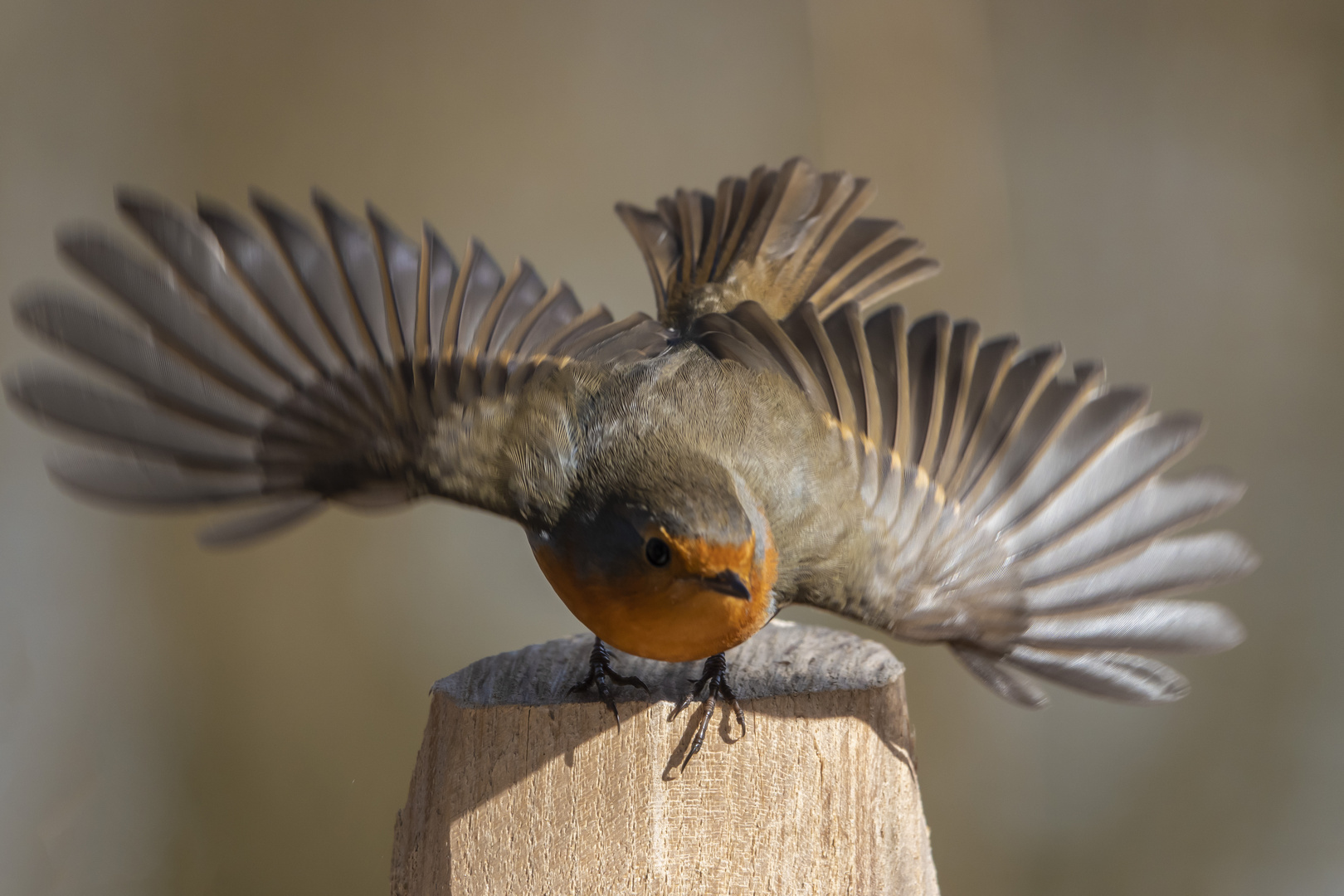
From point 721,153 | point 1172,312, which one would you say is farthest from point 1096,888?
point 721,153

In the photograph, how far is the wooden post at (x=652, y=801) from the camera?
150cm

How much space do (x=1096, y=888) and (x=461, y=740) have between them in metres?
2.97

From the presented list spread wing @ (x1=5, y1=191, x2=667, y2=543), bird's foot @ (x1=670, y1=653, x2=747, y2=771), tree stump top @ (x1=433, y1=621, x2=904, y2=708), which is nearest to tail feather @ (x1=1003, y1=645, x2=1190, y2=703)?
tree stump top @ (x1=433, y1=621, x2=904, y2=708)

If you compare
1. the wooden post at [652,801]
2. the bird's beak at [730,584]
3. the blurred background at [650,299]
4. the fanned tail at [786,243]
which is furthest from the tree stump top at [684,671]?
the blurred background at [650,299]

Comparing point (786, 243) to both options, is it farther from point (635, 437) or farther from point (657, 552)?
point (657, 552)

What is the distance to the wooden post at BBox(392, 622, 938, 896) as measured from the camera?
1.50 metres

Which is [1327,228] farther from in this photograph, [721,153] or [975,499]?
[975,499]

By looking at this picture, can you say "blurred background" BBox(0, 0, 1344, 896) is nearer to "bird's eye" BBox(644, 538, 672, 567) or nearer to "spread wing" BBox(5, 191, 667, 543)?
"spread wing" BBox(5, 191, 667, 543)

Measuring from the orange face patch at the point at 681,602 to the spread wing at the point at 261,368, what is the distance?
1.09 feet

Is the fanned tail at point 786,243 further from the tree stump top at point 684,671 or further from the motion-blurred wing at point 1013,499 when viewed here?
the tree stump top at point 684,671

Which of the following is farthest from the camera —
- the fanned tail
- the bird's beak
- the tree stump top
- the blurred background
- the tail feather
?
the blurred background

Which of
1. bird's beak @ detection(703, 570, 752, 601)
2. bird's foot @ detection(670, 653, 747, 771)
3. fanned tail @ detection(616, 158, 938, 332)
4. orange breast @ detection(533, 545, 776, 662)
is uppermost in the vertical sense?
fanned tail @ detection(616, 158, 938, 332)

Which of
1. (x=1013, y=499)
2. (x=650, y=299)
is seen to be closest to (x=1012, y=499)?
(x=1013, y=499)

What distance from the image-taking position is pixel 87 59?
309 cm
